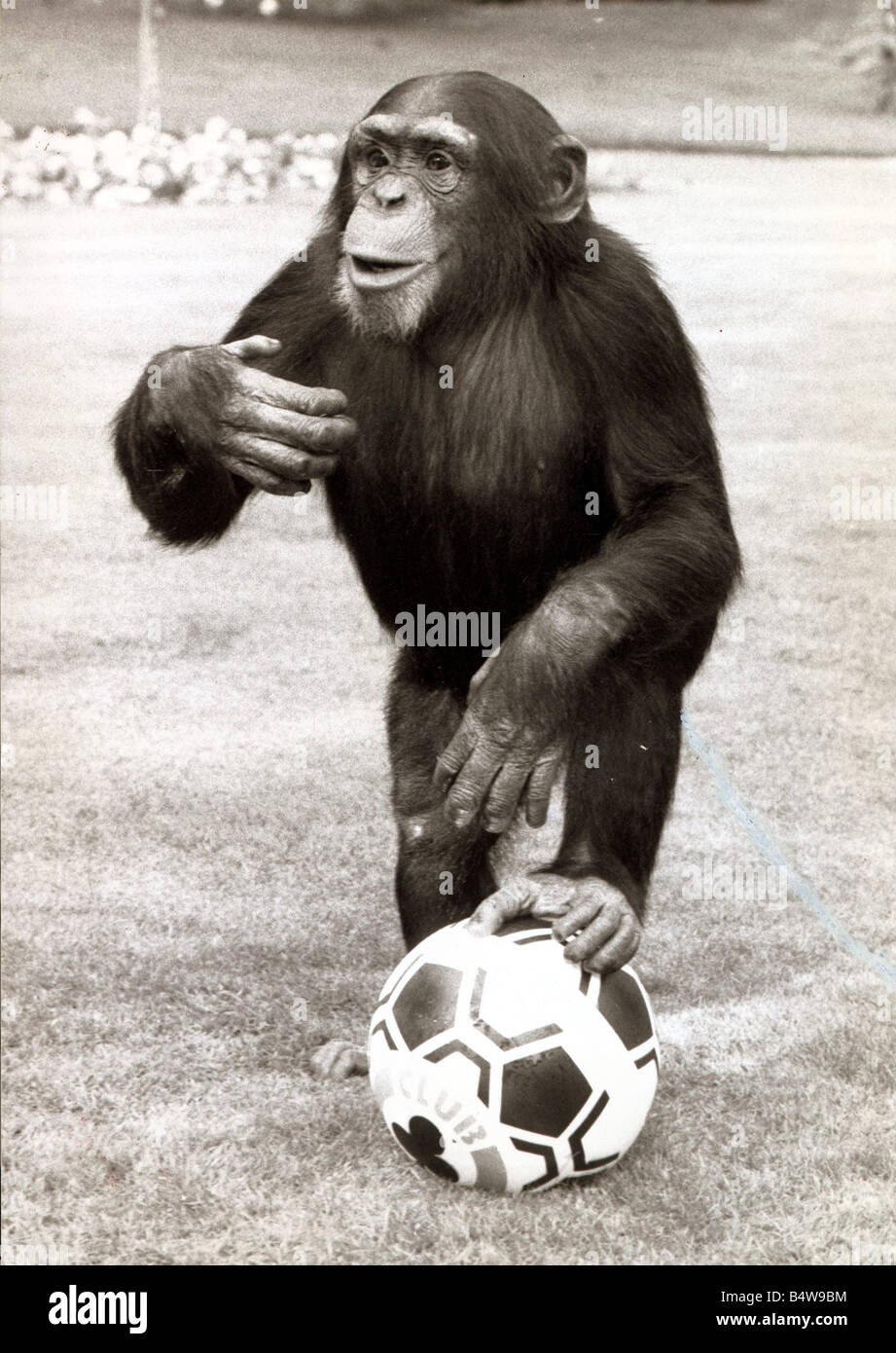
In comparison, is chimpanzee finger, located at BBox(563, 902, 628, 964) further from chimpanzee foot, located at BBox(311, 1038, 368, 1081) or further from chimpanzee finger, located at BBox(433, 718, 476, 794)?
chimpanzee foot, located at BBox(311, 1038, 368, 1081)

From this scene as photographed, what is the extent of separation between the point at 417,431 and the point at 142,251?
6110mm

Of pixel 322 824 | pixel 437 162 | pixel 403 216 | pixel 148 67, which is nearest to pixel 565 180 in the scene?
pixel 437 162

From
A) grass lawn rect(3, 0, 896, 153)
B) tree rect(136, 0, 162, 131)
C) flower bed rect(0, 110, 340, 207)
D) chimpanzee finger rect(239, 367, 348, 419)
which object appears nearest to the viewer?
chimpanzee finger rect(239, 367, 348, 419)

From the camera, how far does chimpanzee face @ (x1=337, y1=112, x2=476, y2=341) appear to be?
2.84m

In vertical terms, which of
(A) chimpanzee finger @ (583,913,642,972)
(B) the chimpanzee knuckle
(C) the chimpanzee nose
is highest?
(C) the chimpanzee nose

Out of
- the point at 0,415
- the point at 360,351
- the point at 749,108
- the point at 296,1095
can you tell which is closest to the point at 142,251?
the point at 0,415

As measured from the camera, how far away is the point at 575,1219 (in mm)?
2783

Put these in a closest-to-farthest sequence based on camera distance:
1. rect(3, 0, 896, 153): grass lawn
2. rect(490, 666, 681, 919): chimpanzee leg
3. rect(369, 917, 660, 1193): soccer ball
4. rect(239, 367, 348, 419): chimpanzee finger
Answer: rect(369, 917, 660, 1193): soccer ball
rect(239, 367, 348, 419): chimpanzee finger
rect(490, 666, 681, 919): chimpanzee leg
rect(3, 0, 896, 153): grass lawn

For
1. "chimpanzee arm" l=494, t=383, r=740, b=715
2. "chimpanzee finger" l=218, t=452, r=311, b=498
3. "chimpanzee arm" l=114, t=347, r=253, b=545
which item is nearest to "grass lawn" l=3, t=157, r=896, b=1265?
"chimpanzee arm" l=494, t=383, r=740, b=715

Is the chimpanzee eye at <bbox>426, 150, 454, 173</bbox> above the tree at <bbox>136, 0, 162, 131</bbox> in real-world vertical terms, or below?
above

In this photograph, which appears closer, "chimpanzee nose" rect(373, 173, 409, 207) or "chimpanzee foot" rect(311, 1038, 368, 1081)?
"chimpanzee nose" rect(373, 173, 409, 207)

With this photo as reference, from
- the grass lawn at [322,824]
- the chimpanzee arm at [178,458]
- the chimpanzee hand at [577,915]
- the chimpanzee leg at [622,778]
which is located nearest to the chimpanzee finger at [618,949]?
the chimpanzee hand at [577,915]

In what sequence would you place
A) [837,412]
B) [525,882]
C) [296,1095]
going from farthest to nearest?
[837,412] → [296,1095] → [525,882]
